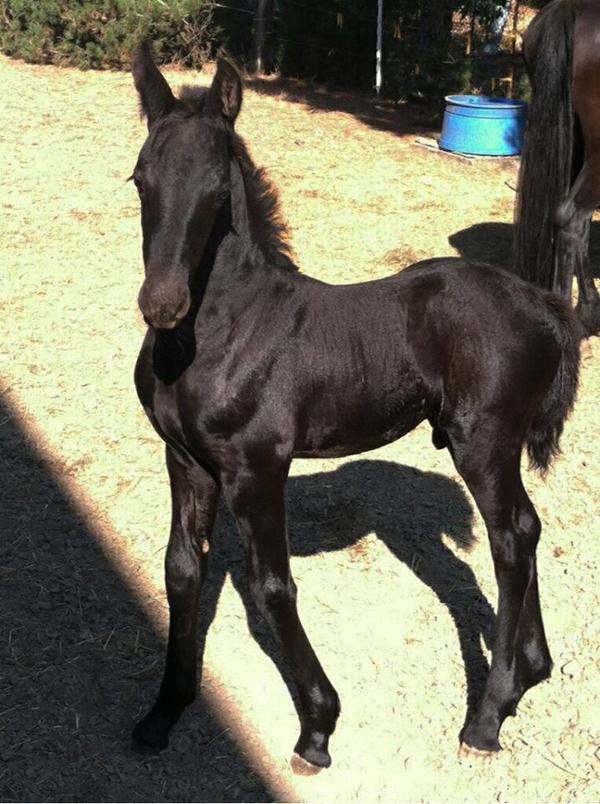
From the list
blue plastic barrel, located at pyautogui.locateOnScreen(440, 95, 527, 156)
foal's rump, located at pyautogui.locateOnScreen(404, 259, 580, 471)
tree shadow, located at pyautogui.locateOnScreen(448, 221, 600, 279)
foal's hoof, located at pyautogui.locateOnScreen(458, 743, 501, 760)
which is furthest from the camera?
blue plastic barrel, located at pyautogui.locateOnScreen(440, 95, 527, 156)

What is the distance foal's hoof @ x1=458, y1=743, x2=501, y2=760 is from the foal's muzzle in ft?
6.05

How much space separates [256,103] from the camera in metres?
12.3

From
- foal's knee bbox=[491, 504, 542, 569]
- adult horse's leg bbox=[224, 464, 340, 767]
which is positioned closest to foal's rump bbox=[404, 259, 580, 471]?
foal's knee bbox=[491, 504, 542, 569]

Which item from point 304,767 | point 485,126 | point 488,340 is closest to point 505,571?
point 488,340

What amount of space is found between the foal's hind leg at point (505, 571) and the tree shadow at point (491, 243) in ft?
15.7

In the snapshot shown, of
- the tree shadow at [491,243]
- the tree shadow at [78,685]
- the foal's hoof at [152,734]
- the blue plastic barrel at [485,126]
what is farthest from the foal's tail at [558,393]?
the blue plastic barrel at [485,126]

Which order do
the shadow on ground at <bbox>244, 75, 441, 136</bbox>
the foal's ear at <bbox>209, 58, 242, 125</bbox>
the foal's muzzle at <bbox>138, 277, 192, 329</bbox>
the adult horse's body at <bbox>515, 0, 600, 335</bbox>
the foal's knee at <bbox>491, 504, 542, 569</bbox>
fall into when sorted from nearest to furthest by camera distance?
the foal's muzzle at <bbox>138, 277, 192, 329</bbox>, the foal's ear at <bbox>209, 58, 242, 125</bbox>, the foal's knee at <bbox>491, 504, 542, 569</bbox>, the adult horse's body at <bbox>515, 0, 600, 335</bbox>, the shadow on ground at <bbox>244, 75, 441, 136</bbox>

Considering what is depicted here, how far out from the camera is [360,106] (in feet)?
41.8

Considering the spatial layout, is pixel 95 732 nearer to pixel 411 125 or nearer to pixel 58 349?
pixel 58 349

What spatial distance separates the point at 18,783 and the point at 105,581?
1151mm

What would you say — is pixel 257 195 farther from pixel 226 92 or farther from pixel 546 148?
pixel 546 148

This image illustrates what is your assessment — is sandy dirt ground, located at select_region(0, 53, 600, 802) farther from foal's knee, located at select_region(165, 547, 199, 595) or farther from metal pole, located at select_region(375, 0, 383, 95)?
metal pole, located at select_region(375, 0, 383, 95)

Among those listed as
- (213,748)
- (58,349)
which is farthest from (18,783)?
(58,349)

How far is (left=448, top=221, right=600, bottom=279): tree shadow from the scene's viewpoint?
26.6 ft
